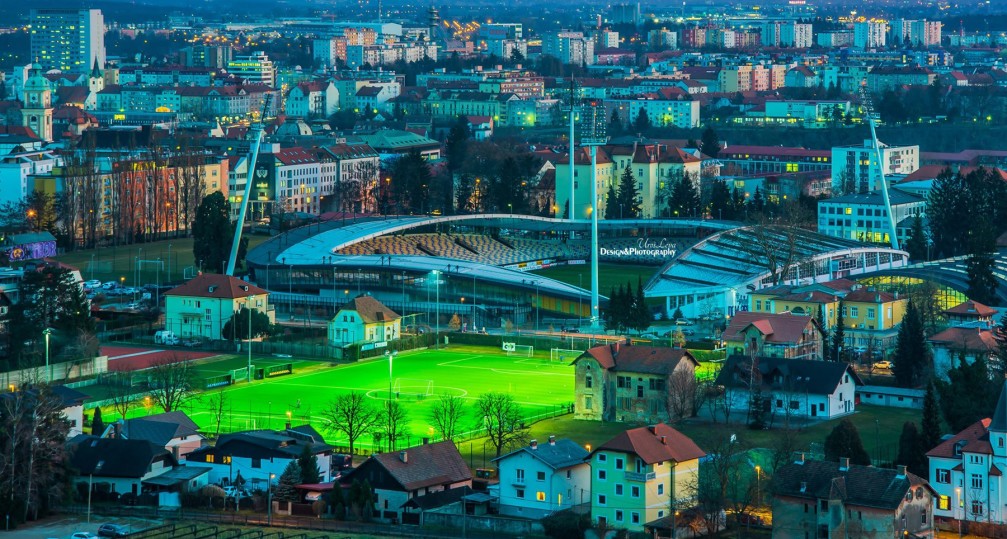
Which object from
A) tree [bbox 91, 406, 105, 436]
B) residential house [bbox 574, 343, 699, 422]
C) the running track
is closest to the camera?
tree [bbox 91, 406, 105, 436]

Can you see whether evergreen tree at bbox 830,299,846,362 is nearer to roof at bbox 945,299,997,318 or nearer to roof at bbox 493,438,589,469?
roof at bbox 945,299,997,318

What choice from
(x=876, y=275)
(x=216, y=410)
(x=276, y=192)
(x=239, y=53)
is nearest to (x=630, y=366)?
(x=216, y=410)

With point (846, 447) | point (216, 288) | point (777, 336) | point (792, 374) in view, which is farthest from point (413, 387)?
point (846, 447)

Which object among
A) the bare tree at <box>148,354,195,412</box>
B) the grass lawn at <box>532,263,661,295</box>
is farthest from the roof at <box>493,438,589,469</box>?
the grass lawn at <box>532,263,661,295</box>

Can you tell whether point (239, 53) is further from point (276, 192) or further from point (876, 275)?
point (876, 275)

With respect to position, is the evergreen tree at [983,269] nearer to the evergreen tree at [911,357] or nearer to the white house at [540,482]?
the evergreen tree at [911,357]

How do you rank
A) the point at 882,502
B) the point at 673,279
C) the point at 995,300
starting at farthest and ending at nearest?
the point at 673,279, the point at 995,300, the point at 882,502

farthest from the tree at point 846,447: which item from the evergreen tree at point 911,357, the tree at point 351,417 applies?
the evergreen tree at point 911,357
